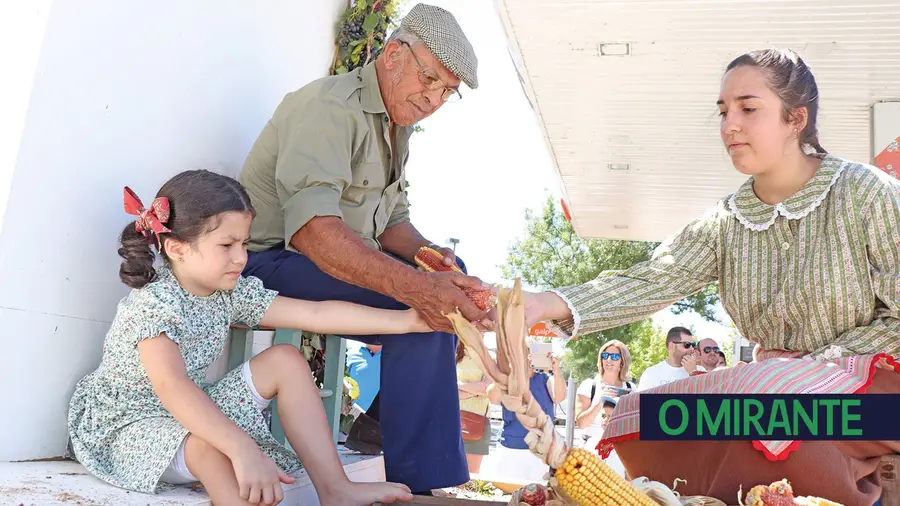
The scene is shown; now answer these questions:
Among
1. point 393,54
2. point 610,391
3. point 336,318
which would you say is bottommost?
point 610,391

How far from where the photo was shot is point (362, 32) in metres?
4.30

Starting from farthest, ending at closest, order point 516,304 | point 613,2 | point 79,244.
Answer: point 613,2 → point 79,244 → point 516,304

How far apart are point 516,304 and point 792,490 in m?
0.93

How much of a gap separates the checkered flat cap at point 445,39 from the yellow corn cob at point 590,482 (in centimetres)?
166

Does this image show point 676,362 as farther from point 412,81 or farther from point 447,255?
point 412,81

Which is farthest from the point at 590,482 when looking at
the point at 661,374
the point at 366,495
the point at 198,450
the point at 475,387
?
the point at 661,374

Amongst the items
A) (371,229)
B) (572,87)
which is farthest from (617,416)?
(572,87)

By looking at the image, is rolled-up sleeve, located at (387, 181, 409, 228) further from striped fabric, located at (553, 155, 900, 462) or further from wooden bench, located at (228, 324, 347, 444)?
striped fabric, located at (553, 155, 900, 462)

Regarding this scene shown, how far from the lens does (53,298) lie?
2291mm

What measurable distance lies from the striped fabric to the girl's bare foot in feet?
2.25

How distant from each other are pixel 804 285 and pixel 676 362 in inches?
228

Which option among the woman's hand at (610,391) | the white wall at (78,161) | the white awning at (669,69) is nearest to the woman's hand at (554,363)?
the woman's hand at (610,391)

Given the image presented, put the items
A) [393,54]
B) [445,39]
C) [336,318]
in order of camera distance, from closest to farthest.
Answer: [336,318] < [445,39] < [393,54]

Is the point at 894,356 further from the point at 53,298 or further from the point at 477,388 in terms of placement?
the point at 477,388
